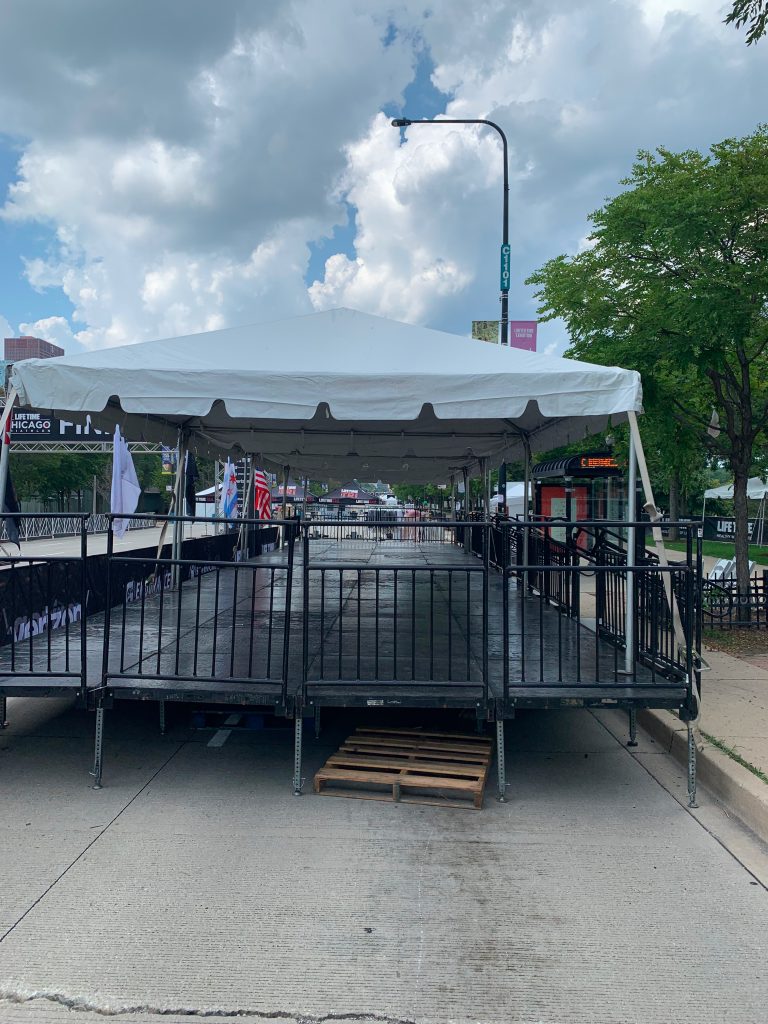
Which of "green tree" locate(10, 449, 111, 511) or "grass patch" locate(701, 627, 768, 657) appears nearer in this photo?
"grass patch" locate(701, 627, 768, 657)

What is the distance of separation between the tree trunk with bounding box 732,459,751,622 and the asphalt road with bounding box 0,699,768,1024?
675cm

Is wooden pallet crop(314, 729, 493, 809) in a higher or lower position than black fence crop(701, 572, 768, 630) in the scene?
lower

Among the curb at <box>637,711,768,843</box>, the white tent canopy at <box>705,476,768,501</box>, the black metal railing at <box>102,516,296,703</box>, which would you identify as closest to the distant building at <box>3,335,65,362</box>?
the white tent canopy at <box>705,476,768,501</box>

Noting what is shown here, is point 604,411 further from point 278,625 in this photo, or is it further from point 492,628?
point 278,625

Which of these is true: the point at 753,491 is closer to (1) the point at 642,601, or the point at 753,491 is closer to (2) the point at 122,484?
(1) the point at 642,601

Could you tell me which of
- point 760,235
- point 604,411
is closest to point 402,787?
point 604,411

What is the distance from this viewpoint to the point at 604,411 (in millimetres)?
5480

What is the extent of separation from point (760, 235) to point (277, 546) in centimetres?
1305

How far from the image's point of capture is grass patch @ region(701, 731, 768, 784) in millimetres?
5030

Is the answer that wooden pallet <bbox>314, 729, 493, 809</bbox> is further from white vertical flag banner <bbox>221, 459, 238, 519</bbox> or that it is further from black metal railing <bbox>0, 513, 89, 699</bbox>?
white vertical flag banner <bbox>221, 459, 238, 519</bbox>

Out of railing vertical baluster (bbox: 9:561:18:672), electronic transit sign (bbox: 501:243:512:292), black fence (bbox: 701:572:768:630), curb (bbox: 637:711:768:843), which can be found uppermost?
electronic transit sign (bbox: 501:243:512:292)

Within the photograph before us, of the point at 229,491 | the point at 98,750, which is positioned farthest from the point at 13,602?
the point at 229,491

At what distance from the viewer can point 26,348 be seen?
7094 centimetres

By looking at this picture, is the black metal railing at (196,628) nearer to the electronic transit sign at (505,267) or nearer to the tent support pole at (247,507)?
the tent support pole at (247,507)
